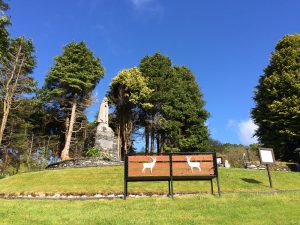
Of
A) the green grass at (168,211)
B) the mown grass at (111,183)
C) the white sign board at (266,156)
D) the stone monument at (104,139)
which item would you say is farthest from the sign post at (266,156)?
the stone monument at (104,139)

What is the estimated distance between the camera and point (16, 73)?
36688 mm

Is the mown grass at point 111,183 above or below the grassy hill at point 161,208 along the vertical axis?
above

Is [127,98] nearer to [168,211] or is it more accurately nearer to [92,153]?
[92,153]

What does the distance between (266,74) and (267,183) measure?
874 inches

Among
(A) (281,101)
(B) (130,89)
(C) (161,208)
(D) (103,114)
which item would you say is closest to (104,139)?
(D) (103,114)

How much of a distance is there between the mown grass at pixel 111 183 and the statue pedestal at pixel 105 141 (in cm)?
867

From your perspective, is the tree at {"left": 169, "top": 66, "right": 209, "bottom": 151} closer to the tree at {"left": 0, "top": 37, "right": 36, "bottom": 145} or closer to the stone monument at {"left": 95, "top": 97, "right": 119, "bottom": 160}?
the stone monument at {"left": 95, "top": 97, "right": 119, "bottom": 160}

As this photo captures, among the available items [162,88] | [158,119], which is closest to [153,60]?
[162,88]

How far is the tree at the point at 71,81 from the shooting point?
Answer: 121 feet

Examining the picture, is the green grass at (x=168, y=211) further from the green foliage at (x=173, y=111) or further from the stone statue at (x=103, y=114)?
the green foliage at (x=173, y=111)

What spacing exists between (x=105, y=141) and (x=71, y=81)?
1046cm

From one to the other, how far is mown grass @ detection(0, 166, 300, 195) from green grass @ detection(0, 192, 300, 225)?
4.37 m

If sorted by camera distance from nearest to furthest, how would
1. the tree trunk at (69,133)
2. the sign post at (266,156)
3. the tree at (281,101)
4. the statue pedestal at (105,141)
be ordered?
1. the sign post at (266,156)
2. the statue pedestal at (105,141)
3. the tree at (281,101)
4. the tree trunk at (69,133)

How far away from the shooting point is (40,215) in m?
8.89
